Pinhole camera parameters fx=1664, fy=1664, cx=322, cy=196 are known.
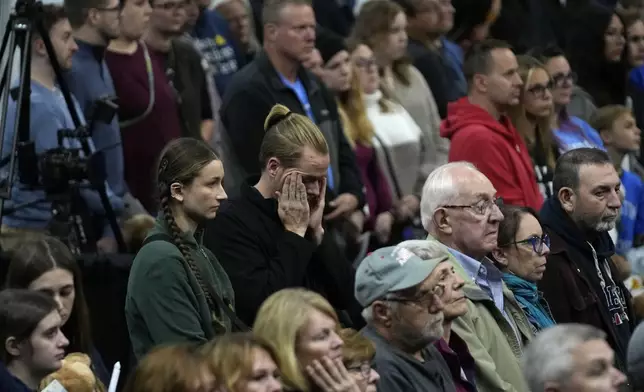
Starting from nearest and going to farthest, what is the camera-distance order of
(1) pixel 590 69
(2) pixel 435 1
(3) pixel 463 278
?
(3) pixel 463 278
(2) pixel 435 1
(1) pixel 590 69

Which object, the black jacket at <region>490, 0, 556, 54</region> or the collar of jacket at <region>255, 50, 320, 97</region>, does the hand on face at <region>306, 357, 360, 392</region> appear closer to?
the collar of jacket at <region>255, 50, 320, 97</region>

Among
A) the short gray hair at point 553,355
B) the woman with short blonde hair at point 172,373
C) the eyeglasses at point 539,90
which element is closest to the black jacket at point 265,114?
the eyeglasses at point 539,90

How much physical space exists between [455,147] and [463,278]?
6.16ft

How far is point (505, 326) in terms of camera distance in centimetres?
649

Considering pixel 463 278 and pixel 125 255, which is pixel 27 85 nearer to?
pixel 125 255

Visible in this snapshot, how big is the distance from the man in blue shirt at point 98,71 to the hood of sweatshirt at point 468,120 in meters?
1.58

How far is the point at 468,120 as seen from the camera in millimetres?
8227

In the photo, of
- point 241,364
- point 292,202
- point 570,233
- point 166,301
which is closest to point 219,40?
point 570,233

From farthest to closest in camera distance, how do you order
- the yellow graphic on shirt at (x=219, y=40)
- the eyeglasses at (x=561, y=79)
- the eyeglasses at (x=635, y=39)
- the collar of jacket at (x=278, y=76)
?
the eyeglasses at (x=635, y=39)
the yellow graphic on shirt at (x=219, y=40)
the eyeglasses at (x=561, y=79)
the collar of jacket at (x=278, y=76)

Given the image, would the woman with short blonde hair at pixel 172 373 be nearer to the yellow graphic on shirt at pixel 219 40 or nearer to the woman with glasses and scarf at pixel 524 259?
the woman with glasses and scarf at pixel 524 259

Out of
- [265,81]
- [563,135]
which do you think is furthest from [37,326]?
[563,135]

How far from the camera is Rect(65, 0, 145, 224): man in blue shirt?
8016 mm

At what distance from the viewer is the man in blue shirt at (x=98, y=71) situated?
26.3 ft

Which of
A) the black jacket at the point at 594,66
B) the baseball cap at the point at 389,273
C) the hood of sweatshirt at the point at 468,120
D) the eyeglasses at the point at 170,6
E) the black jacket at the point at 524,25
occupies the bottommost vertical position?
the black jacket at the point at 594,66
